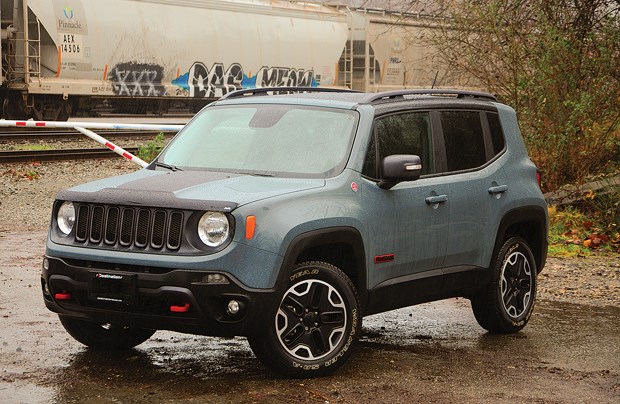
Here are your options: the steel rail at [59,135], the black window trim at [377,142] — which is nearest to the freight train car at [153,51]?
the steel rail at [59,135]

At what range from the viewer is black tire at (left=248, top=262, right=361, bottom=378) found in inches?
243

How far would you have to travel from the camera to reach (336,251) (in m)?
6.62

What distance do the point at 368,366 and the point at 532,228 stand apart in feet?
6.98

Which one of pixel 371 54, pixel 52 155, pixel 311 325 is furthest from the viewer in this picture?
pixel 371 54

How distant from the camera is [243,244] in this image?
5957 millimetres

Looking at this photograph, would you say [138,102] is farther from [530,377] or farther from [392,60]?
[530,377]

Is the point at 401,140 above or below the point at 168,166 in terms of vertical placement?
above

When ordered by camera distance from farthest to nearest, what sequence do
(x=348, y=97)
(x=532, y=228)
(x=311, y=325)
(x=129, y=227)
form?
(x=532, y=228), (x=348, y=97), (x=311, y=325), (x=129, y=227)

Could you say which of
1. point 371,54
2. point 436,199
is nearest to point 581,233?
point 436,199

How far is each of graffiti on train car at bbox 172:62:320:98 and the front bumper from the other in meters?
24.4

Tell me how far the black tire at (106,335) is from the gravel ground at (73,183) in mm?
3932

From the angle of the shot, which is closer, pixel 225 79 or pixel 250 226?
pixel 250 226

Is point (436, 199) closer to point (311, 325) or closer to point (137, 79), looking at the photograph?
point (311, 325)

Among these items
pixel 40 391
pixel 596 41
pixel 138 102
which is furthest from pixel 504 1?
pixel 138 102
